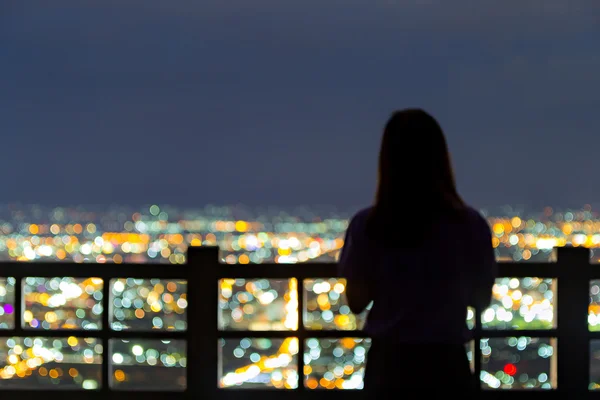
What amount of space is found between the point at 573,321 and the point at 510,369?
2.06 feet

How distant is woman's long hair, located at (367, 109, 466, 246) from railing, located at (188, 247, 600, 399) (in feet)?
6.95

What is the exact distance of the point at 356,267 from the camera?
288 centimetres

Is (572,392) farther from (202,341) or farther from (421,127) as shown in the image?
(421,127)

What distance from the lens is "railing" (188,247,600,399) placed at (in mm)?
4941

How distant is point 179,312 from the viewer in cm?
520

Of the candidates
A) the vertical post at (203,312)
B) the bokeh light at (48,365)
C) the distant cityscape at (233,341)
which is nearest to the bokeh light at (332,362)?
the distant cityscape at (233,341)

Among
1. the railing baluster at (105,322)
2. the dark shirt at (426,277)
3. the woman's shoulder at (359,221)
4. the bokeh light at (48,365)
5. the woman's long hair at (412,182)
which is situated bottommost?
the bokeh light at (48,365)

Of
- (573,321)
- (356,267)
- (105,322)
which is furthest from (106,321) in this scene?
(573,321)

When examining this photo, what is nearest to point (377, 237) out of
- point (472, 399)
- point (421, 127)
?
point (421, 127)

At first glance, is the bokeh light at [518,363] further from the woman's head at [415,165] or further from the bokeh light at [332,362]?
the woman's head at [415,165]

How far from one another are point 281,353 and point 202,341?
587 millimetres

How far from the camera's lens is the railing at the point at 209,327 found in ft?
16.3

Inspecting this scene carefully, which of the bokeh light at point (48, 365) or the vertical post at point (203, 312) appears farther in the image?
the bokeh light at point (48, 365)

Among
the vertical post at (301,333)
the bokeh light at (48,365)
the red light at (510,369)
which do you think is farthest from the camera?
the bokeh light at (48,365)
